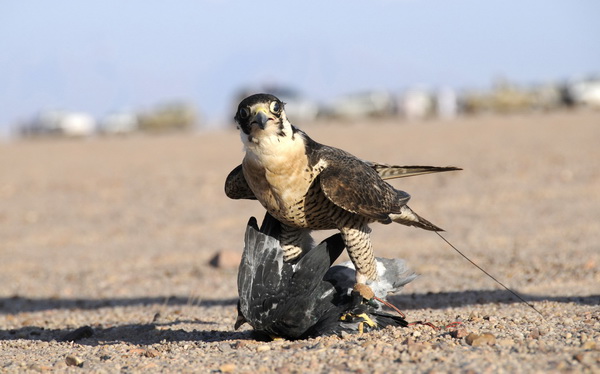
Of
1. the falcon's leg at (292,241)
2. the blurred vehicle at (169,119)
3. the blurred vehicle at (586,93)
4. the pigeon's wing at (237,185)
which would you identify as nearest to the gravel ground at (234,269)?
the falcon's leg at (292,241)

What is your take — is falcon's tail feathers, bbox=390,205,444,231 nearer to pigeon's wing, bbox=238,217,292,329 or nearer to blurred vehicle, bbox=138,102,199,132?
pigeon's wing, bbox=238,217,292,329

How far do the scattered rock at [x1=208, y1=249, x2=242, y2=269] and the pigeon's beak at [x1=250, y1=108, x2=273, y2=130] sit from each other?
4876 mm

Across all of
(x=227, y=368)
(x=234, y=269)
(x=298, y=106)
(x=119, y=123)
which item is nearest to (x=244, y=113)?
(x=227, y=368)

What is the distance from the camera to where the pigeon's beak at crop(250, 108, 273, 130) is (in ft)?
14.5

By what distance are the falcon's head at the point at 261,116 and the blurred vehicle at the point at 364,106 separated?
1469 inches

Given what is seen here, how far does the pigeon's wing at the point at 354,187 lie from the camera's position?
15.0ft

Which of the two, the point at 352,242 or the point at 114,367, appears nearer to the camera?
the point at 114,367

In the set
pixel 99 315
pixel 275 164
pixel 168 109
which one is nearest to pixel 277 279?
pixel 275 164

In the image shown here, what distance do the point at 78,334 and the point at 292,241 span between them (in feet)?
6.27

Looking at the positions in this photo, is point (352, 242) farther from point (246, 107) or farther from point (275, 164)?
point (246, 107)

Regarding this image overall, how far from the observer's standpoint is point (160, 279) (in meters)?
8.90

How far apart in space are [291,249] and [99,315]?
2.76m

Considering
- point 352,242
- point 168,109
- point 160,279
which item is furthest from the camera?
point 168,109

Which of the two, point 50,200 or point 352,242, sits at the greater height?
point 352,242
